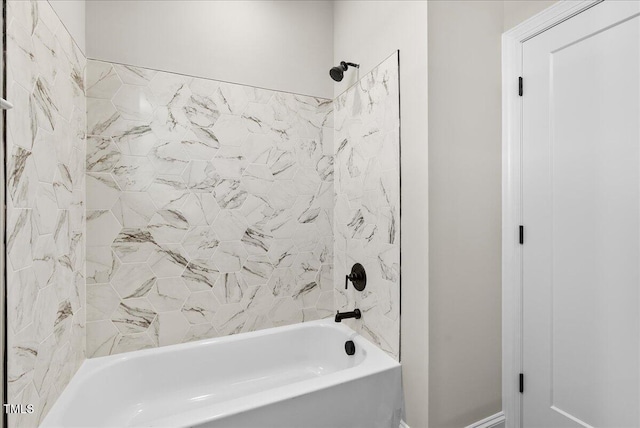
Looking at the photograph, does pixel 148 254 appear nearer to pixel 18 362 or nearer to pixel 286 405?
pixel 18 362

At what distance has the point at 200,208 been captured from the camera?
5.97 ft

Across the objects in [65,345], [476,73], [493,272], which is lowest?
[65,345]

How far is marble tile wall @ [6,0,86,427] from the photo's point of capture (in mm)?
979

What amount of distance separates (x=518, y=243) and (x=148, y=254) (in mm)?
1876

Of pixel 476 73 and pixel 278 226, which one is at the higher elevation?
pixel 476 73

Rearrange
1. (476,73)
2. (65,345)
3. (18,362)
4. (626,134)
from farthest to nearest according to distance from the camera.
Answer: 1. (476,73)
2. (65,345)
3. (626,134)
4. (18,362)

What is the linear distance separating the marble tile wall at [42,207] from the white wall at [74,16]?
0.05 metres

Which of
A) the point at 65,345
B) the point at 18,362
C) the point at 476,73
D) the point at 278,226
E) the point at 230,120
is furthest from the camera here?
the point at 278,226

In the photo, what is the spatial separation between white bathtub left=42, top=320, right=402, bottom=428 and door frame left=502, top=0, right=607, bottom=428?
556 millimetres

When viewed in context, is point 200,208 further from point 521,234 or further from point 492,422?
point 492,422

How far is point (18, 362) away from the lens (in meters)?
0.99

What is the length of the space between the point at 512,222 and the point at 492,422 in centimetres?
96

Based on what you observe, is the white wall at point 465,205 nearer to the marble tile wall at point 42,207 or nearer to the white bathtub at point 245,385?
the white bathtub at point 245,385

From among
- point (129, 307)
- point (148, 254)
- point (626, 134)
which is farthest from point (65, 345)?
point (626, 134)
